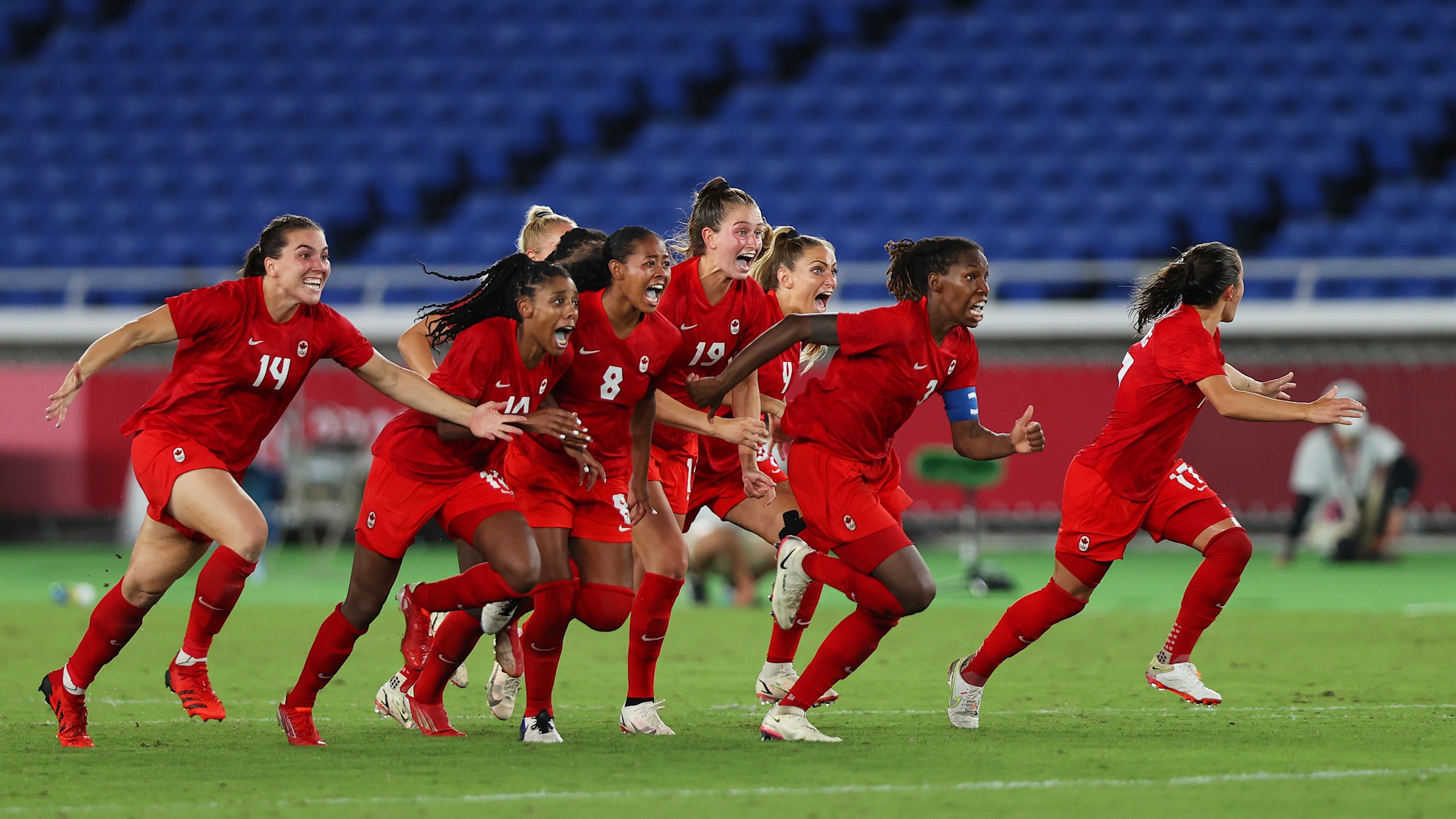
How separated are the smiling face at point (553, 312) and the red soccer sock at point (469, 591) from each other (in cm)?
86

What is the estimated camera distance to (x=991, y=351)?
59.4 ft

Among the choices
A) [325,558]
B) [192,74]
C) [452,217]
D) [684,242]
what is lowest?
[325,558]

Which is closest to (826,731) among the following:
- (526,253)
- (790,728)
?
(790,728)

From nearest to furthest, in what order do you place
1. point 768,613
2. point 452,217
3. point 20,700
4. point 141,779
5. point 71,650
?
point 141,779 < point 20,700 < point 71,650 < point 768,613 < point 452,217

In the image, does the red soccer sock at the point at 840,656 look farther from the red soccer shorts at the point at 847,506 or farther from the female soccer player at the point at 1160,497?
the female soccer player at the point at 1160,497

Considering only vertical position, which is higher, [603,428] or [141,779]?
[603,428]

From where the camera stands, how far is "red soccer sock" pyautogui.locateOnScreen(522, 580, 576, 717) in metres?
6.34

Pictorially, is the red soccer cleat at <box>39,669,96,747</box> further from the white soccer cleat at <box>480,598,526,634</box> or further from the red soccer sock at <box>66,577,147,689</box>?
the white soccer cleat at <box>480,598,526,634</box>

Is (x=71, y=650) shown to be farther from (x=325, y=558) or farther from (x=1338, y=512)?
(x=1338, y=512)

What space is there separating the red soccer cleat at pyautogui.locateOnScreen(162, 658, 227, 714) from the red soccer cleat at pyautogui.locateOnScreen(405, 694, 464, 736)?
75 cm

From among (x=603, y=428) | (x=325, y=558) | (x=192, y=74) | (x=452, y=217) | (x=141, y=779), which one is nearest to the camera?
(x=141, y=779)

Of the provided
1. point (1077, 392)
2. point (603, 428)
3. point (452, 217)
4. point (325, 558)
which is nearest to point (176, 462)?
point (603, 428)

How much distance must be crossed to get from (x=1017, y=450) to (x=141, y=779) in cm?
318

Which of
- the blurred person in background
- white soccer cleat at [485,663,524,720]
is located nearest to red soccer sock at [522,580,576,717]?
white soccer cleat at [485,663,524,720]
